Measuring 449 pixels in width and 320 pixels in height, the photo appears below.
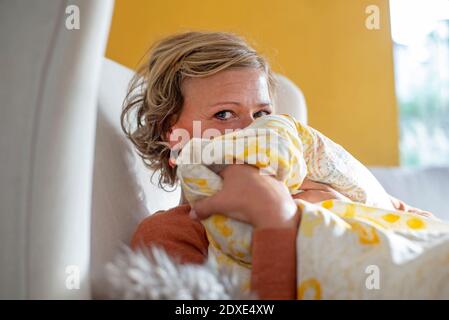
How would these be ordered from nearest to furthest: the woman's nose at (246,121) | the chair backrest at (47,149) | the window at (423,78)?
the chair backrest at (47,149) → the woman's nose at (246,121) → the window at (423,78)

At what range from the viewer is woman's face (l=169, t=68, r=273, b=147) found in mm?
981

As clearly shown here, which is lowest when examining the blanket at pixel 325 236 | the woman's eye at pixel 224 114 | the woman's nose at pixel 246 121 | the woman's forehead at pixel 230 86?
the blanket at pixel 325 236

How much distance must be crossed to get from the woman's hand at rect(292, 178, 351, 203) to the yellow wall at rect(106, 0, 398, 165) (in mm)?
1719

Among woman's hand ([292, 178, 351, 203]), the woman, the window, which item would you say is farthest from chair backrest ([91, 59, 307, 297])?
the window

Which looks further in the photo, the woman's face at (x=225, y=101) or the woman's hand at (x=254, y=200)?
the woman's face at (x=225, y=101)

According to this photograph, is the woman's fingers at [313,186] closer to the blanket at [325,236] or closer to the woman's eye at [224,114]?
the blanket at [325,236]

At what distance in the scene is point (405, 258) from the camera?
61 centimetres

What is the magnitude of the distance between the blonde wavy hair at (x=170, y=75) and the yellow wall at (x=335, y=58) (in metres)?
1.43

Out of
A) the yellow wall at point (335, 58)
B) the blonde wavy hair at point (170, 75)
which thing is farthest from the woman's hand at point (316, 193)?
the yellow wall at point (335, 58)

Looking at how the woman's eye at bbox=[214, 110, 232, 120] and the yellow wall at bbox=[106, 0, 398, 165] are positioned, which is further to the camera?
the yellow wall at bbox=[106, 0, 398, 165]

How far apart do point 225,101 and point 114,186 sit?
0.23 m

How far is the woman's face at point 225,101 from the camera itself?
98 cm

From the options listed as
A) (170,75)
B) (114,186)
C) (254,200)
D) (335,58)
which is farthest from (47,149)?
(335,58)

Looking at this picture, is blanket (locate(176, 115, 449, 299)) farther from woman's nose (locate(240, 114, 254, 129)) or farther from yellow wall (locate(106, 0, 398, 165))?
yellow wall (locate(106, 0, 398, 165))
